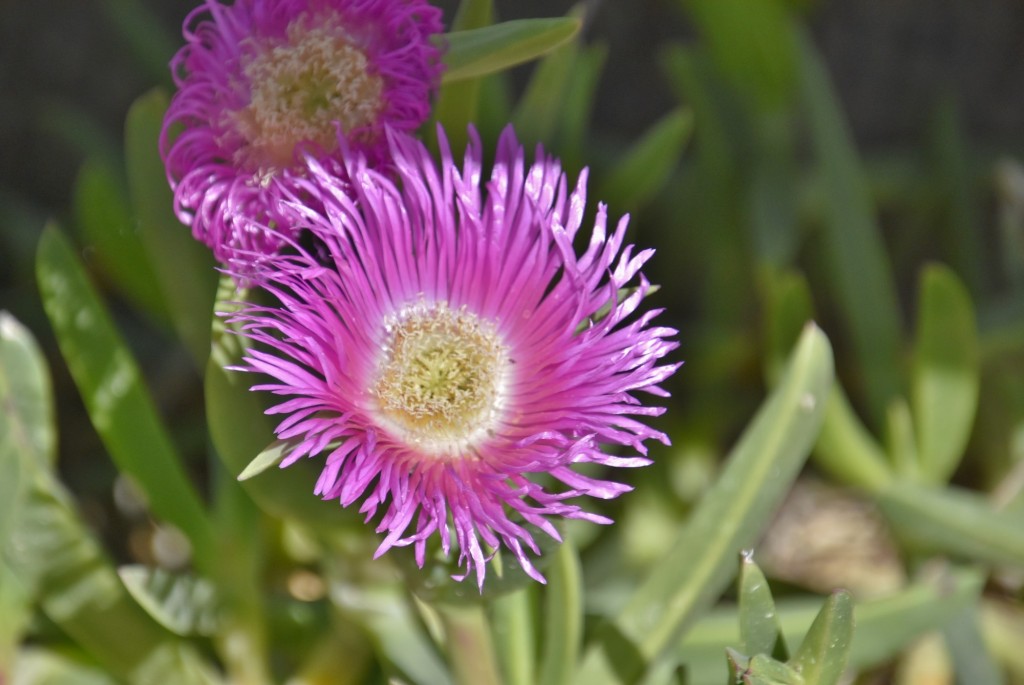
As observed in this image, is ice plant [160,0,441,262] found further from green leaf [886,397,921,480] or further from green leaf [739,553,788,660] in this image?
green leaf [886,397,921,480]

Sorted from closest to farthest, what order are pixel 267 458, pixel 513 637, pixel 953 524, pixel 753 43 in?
pixel 267 458 < pixel 513 637 < pixel 953 524 < pixel 753 43

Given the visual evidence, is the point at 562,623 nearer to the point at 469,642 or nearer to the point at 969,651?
the point at 469,642

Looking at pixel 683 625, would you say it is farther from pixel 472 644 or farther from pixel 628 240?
pixel 628 240

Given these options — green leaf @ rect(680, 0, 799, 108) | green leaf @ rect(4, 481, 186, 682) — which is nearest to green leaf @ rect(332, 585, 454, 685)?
green leaf @ rect(4, 481, 186, 682)

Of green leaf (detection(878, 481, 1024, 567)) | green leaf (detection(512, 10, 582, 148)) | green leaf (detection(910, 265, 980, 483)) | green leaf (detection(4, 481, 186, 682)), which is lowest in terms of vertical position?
green leaf (detection(4, 481, 186, 682))

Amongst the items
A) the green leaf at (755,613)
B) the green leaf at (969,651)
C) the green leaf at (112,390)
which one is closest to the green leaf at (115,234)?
the green leaf at (112,390)

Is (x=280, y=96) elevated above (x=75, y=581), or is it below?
above

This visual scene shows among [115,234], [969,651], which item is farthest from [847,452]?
[115,234]
